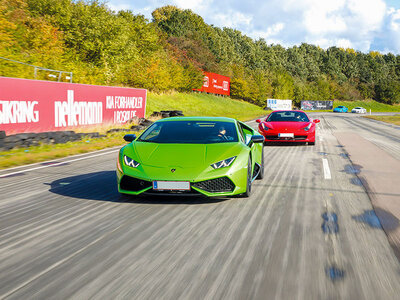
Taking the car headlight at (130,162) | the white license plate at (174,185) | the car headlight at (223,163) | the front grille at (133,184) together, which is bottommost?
the front grille at (133,184)

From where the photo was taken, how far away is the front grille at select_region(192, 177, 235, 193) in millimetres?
5547

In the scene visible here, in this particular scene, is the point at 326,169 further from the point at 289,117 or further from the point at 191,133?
the point at 289,117

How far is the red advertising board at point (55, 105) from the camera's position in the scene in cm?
1362

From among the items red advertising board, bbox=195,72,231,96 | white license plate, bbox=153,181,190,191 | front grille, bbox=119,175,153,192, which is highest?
white license plate, bbox=153,181,190,191

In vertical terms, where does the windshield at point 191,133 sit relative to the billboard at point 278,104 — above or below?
above

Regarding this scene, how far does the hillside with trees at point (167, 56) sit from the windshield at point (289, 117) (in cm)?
1321

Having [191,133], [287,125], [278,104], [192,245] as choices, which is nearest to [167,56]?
→ [278,104]

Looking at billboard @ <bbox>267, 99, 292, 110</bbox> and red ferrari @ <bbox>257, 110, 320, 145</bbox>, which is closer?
red ferrari @ <bbox>257, 110, 320, 145</bbox>

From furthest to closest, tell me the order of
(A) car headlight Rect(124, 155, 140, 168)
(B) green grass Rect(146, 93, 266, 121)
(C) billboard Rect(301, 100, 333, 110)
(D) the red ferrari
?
(C) billboard Rect(301, 100, 333, 110), (B) green grass Rect(146, 93, 266, 121), (D) the red ferrari, (A) car headlight Rect(124, 155, 140, 168)

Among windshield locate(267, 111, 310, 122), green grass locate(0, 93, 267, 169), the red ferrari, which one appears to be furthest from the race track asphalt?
windshield locate(267, 111, 310, 122)

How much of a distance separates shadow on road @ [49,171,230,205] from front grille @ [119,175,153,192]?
242 millimetres

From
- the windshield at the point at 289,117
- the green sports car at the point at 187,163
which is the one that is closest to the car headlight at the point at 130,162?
the green sports car at the point at 187,163

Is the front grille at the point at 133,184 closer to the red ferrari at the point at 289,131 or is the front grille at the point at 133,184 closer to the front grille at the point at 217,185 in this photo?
the front grille at the point at 217,185

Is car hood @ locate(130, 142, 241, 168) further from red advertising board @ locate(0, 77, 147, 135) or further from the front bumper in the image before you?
red advertising board @ locate(0, 77, 147, 135)
